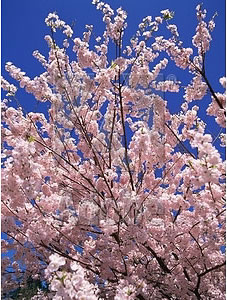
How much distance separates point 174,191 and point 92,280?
6.56ft

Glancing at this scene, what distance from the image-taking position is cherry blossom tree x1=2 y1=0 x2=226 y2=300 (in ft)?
16.4

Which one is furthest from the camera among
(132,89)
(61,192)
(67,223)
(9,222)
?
(132,89)

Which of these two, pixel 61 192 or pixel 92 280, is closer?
pixel 92 280

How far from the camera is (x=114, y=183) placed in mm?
6270

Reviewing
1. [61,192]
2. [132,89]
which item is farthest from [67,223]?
[132,89]

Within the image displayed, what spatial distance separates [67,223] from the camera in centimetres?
557

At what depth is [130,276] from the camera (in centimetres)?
532

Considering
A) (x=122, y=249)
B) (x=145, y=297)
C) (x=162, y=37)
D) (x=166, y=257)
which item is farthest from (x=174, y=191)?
(x=162, y=37)

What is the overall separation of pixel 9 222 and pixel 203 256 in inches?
103

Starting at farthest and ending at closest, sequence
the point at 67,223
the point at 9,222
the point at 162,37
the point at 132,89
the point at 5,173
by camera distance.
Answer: the point at 162,37 < the point at 132,89 < the point at 67,223 < the point at 9,222 < the point at 5,173

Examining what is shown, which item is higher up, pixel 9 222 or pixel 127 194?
pixel 127 194

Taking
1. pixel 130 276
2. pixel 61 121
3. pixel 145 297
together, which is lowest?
pixel 145 297

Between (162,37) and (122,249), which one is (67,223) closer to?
(122,249)

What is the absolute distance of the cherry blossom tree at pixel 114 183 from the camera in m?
5.00
